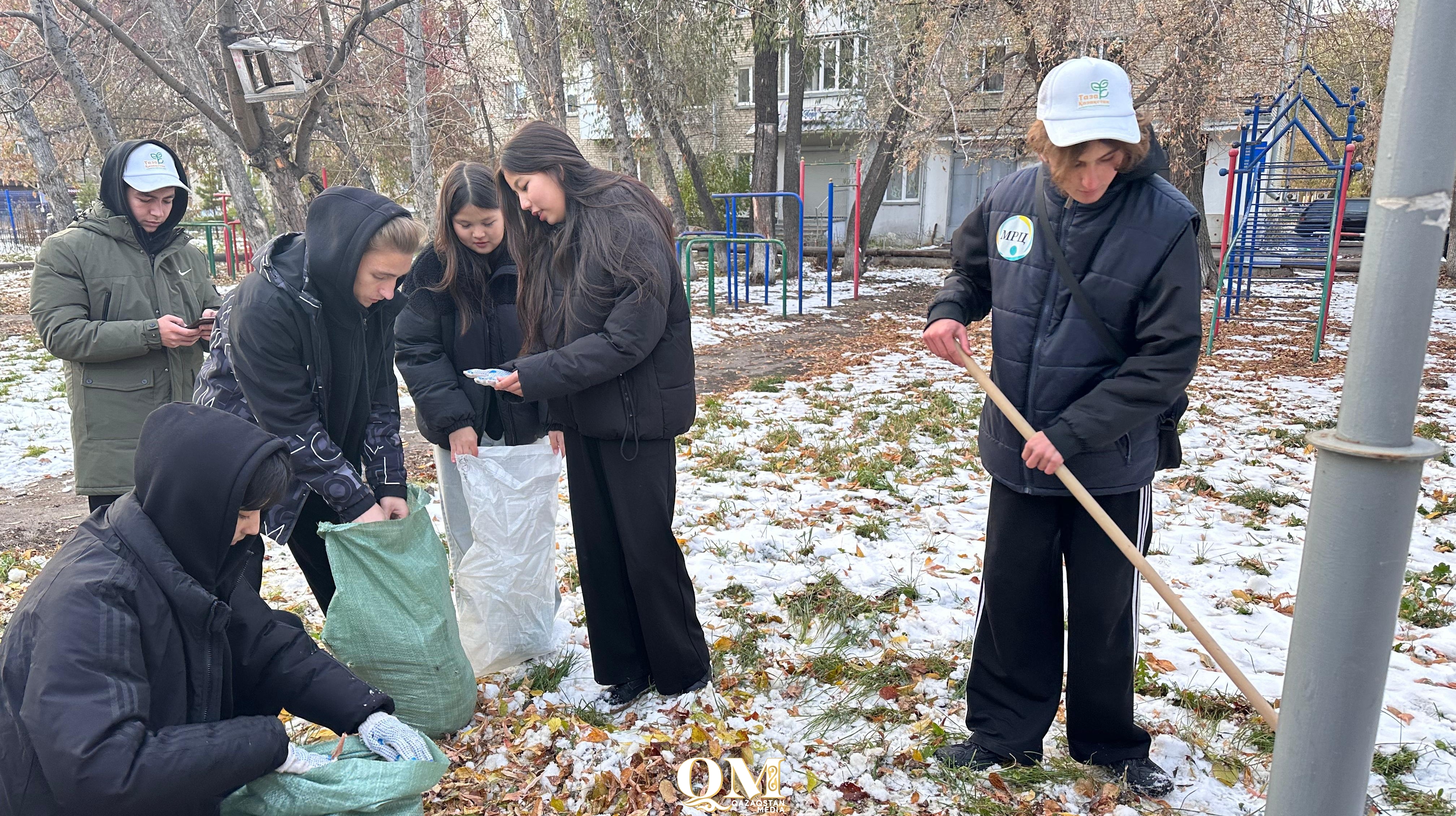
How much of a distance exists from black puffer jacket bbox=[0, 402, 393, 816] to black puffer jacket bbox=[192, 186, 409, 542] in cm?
59

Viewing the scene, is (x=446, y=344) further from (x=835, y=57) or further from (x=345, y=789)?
(x=835, y=57)

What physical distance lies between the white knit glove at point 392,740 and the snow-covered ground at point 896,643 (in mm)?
491

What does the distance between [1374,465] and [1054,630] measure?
4.38 feet

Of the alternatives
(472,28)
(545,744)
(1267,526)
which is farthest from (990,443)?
(472,28)

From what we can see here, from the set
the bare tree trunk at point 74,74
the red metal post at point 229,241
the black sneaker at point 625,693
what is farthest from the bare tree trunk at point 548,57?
the black sneaker at point 625,693

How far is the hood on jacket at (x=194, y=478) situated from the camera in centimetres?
163

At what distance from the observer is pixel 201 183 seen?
2131 cm

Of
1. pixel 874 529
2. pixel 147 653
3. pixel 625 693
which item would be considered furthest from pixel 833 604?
pixel 147 653

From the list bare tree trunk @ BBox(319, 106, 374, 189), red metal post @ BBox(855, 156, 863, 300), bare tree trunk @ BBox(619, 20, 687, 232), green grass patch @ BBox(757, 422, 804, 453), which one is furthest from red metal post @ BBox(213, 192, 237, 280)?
green grass patch @ BBox(757, 422, 804, 453)

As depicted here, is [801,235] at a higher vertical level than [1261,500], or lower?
higher

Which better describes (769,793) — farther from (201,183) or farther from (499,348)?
(201,183)

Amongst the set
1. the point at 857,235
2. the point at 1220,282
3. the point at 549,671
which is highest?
the point at 857,235

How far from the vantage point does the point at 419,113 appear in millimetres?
10930

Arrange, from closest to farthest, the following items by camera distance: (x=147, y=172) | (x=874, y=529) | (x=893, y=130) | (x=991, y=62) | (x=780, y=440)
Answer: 1. (x=147, y=172)
2. (x=874, y=529)
3. (x=780, y=440)
4. (x=991, y=62)
5. (x=893, y=130)
